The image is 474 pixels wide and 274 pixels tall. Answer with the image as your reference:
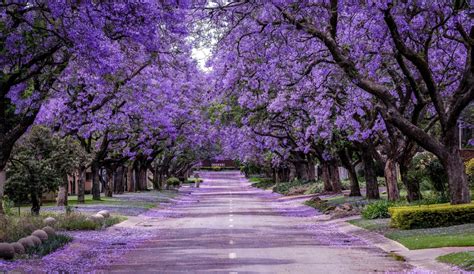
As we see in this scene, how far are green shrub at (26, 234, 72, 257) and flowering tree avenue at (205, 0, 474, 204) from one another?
7875 mm

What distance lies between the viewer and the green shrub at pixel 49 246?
1678 centimetres

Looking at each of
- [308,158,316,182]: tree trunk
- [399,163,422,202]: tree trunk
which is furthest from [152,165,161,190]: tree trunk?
[399,163,422,202]: tree trunk

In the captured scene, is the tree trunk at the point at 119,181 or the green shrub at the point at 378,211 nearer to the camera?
the green shrub at the point at 378,211

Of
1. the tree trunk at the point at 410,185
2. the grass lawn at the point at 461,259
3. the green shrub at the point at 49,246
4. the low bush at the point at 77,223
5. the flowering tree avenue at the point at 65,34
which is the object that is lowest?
the grass lawn at the point at 461,259

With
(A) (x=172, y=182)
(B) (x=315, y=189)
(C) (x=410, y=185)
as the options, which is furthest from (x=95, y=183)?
(A) (x=172, y=182)

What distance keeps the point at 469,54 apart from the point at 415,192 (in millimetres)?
9446

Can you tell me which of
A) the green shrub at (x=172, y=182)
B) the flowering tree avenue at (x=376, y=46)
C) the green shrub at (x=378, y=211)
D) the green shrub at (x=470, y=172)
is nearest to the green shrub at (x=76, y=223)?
the flowering tree avenue at (x=376, y=46)

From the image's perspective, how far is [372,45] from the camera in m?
23.9

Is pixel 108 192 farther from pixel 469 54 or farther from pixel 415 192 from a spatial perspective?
pixel 469 54

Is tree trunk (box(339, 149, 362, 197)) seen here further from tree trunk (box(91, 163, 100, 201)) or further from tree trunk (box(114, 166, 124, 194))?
tree trunk (box(114, 166, 124, 194))

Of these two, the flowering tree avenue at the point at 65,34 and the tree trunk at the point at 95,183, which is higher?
the flowering tree avenue at the point at 65,34

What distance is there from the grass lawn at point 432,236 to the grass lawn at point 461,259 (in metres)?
1.76

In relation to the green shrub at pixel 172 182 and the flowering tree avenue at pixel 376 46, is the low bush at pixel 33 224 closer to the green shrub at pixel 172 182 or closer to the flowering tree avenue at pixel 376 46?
the flowering tree avenue at pixel 376 46

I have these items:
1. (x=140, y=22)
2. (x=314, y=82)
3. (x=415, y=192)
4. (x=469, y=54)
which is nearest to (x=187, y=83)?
(x=314, y=82)
